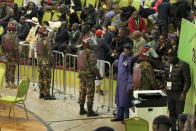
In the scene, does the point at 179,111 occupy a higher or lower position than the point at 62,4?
lower

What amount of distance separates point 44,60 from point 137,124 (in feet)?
20.3

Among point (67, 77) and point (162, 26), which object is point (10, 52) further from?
point (162, 26)

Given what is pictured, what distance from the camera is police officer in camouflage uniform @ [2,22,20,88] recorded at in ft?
46.5

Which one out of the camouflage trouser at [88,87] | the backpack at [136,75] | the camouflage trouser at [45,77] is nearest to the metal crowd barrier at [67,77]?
the camouflage trouser at [45,77]

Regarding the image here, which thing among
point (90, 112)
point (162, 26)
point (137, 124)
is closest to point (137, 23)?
point (162, 26)

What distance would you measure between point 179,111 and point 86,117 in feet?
10.3

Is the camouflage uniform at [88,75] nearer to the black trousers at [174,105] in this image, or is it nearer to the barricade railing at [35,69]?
the barricade railing at [35,69]

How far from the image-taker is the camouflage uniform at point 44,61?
13070 mm

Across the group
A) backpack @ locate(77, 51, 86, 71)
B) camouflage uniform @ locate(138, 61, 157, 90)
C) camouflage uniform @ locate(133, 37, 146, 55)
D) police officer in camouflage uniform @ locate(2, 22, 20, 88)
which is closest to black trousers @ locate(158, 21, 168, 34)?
camouflage uniform @ locate(133, 37, 146, 55)

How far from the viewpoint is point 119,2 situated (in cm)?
1900

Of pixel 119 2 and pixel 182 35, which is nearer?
pixel 182 35

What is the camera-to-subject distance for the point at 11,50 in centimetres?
1434

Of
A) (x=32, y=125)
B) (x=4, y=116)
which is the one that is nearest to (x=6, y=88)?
(x=4, y=116)

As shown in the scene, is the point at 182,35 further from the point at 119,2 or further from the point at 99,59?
the point at 119,2
